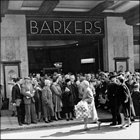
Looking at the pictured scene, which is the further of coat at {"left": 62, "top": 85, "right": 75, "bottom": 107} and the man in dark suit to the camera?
coat at {"left": 62, "top": 85, "right": 75, "bottom": 107}

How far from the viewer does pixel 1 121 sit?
1091cm

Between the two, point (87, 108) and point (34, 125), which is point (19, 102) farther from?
point (87, 108)

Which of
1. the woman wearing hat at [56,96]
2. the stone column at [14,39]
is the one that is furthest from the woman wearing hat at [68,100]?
the stone column at [14,39]

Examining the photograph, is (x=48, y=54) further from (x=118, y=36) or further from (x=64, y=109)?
(x=64, y=109)

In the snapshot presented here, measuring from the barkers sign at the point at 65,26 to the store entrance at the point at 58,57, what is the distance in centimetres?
534

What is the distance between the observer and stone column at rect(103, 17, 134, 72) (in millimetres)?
16109

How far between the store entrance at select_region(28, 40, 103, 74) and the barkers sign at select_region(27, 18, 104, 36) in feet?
17.5

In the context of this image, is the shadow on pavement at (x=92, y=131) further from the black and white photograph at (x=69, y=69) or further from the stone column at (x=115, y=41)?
the stone column at (x=115, y=41)

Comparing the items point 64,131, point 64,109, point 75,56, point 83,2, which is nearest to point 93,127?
point 64,131

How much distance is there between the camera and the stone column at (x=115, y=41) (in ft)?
52.9

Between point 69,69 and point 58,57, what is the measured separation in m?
1.30

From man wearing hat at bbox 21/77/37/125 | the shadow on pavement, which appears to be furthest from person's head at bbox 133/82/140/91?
man wearing hat at bbox 21/77/37/125

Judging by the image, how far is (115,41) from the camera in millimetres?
16203

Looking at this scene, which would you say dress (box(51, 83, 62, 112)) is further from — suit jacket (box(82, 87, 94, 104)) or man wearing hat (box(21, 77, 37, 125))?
suit jacket (box(82, 87, 94, 104))
